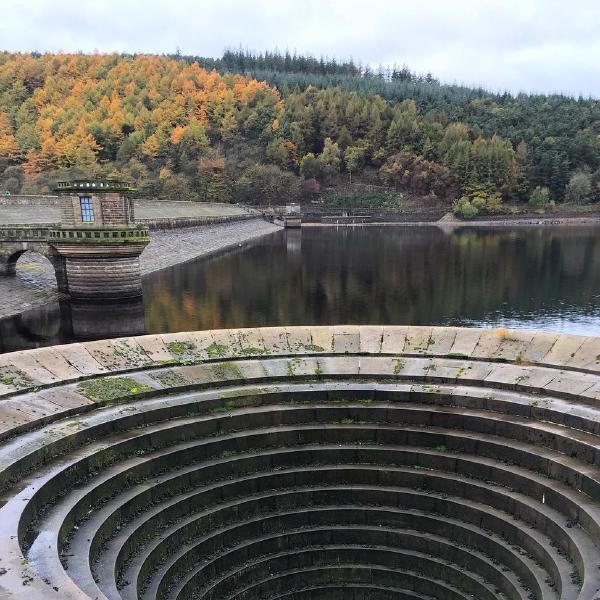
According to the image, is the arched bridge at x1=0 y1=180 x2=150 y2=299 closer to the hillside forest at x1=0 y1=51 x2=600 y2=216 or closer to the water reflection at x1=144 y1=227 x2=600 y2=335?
the water reflection at x1=144 y1=227 x2=600 y2=335

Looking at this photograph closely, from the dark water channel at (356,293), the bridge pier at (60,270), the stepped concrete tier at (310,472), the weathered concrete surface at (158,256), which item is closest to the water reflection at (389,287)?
the dark water channel at (356,293)

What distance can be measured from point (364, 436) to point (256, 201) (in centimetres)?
16244

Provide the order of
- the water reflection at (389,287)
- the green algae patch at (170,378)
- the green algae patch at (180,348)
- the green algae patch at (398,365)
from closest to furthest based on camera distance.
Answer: the green algae patch at (170,378), the green algae patch at (398,365), the green algae patch at (180,348), the water reflection at (389,287)

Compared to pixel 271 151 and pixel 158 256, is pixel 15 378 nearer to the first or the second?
pixel 158 256

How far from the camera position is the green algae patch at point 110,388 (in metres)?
18.2

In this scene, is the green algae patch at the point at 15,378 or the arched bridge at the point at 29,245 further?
the arched bridge at the point at 29,245

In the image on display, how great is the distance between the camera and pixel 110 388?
1870 cm

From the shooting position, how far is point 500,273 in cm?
7194

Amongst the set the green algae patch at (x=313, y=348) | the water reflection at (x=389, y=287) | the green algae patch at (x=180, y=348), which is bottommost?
the water reflection at (x=389, y=287)

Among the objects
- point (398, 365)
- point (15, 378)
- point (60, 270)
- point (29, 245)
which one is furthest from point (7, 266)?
point (398, 365)

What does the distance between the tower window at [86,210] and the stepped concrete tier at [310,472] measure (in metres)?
34.8

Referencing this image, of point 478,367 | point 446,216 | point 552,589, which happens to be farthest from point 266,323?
point 446,216

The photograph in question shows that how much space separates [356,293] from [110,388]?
44485 mm

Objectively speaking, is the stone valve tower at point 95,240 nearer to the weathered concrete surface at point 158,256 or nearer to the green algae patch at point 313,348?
the weathered concrete surface at point 158,256
